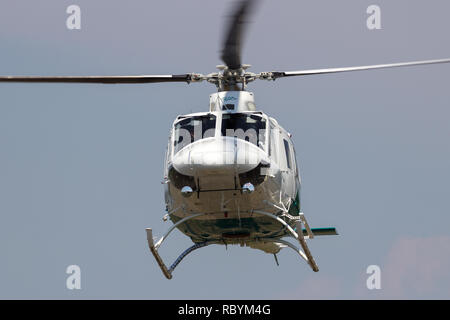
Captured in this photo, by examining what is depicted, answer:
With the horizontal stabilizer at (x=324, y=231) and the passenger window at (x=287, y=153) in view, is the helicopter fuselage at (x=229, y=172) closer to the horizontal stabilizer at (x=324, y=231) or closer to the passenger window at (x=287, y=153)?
the passenger window at (x=287, y=153)

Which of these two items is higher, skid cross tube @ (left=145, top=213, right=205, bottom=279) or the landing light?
the landing light

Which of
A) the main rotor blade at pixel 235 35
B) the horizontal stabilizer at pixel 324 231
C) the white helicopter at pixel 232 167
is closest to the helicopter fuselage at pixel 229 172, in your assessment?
the white helicopter at pixel 232 167

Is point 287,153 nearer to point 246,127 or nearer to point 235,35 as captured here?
point 246,127

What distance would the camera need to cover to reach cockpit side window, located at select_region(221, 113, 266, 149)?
22297mm

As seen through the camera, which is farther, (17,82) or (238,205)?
(17,82)

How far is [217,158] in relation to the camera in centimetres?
2088

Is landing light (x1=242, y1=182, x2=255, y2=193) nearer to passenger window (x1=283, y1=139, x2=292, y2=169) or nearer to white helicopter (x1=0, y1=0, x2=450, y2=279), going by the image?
white helicopter (x1=0, y1=0, x2=450, y2=279)

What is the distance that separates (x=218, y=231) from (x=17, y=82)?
227 inches

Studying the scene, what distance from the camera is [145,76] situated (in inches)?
938

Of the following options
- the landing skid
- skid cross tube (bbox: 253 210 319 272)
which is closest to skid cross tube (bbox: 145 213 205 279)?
the landing skid

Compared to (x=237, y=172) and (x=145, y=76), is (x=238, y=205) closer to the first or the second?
(x=237, y=172)

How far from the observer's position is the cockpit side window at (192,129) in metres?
22.4

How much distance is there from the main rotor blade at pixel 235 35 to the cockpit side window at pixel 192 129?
4.74ft

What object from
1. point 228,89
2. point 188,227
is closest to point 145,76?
point 228,89
